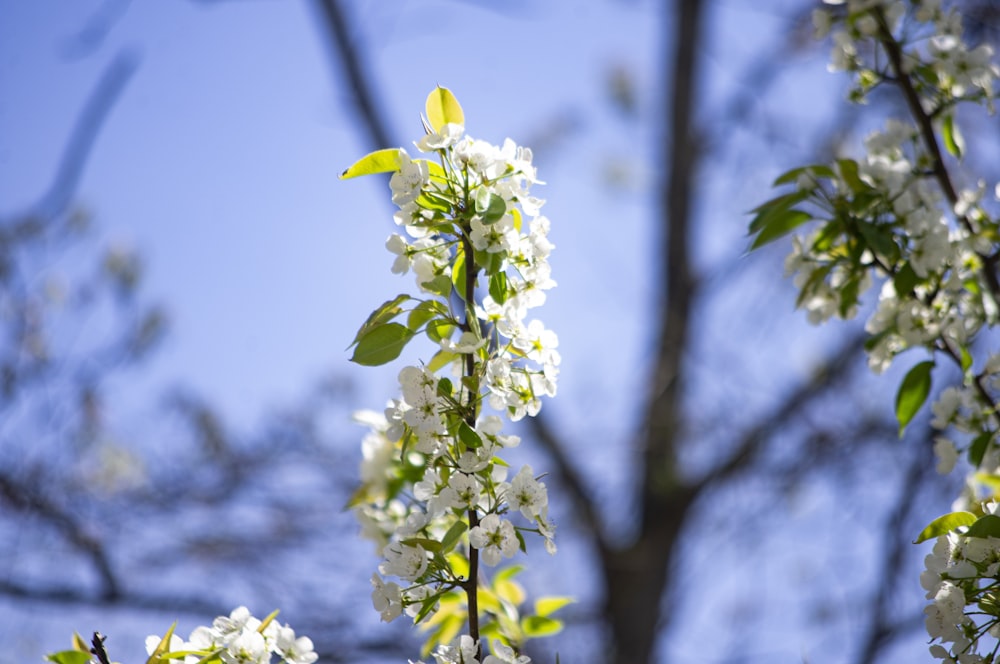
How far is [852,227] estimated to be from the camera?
0.92 meters

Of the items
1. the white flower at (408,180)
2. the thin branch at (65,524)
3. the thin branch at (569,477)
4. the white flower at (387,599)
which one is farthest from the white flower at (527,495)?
the thin branch at (569,477)

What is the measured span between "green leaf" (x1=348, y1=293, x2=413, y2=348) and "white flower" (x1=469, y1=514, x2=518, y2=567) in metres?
0.18

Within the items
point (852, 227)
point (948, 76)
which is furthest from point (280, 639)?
point (948, 76)

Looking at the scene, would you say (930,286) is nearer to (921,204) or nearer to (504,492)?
(921,204)

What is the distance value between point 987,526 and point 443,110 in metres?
0.50

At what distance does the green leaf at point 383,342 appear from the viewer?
0.71 m

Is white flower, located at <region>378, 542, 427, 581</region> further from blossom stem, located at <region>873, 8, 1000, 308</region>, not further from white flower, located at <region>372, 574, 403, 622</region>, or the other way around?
blossom stem, located at <region>873, 8, 1000, 308</region>

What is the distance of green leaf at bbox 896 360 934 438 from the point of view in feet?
3.07

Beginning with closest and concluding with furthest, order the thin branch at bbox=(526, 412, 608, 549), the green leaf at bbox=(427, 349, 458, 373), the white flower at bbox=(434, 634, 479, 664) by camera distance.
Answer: the white flower at bbox=(434, 634, 479, 664) < the green leaf at bbox=(427, 349, 458, 373) < the thin branch at bbox=(526, 412, 608, 549)

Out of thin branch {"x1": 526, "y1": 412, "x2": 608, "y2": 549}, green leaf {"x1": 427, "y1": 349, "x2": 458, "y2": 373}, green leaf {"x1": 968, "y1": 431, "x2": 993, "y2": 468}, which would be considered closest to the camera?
green leaf {"x1": 427, "y1": 349, "x2": 458, "y2": 373}

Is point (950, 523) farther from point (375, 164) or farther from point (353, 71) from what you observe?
point (353, 71)

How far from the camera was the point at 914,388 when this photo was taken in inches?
37.1

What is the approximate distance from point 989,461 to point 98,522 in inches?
112

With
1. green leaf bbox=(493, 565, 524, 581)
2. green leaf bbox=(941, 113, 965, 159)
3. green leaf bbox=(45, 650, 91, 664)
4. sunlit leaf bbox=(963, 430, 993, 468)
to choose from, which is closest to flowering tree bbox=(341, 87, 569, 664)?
green leaf bbox=(493, 565, 524, 581)
